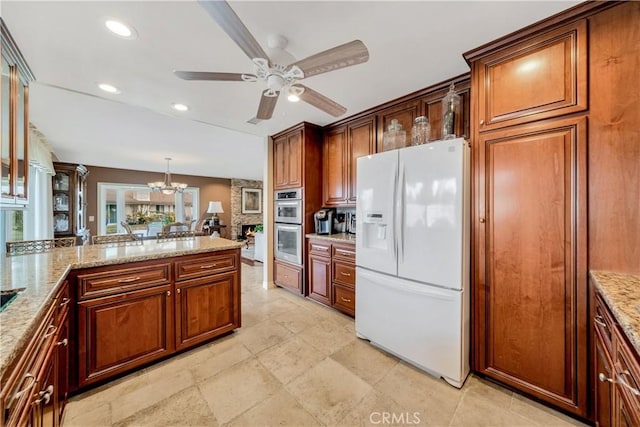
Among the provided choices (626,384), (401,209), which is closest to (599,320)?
(626,384)

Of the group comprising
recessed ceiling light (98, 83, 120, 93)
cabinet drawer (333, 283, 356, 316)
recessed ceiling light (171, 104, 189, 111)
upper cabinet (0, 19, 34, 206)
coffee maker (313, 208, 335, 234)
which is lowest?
cabinet drawer (333, 283, 356, 316)

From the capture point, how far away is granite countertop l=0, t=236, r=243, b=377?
0.78m

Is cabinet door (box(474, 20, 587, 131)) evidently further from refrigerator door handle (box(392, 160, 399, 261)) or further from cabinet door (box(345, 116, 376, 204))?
cabinet door (box(345, 116, 376, 204))

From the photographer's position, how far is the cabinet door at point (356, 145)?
2.88m

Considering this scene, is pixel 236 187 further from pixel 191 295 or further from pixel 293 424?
pixel 293 424

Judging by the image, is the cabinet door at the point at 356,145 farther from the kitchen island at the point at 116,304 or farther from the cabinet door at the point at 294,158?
the kitchen island at the point at 116,304

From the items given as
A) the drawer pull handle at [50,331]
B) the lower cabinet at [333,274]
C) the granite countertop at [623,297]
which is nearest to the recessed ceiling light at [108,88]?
the drawer pull handle at [50,331]

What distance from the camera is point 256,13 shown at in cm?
142

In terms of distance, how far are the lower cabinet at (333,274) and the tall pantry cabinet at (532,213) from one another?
49.5 inches

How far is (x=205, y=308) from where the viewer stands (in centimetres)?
221

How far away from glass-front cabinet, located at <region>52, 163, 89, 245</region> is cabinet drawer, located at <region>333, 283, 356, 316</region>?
520cm

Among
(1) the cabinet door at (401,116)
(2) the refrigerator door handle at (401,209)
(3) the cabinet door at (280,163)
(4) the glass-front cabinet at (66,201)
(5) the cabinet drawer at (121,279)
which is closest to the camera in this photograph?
(5) the cabinet drawer at (121,279)

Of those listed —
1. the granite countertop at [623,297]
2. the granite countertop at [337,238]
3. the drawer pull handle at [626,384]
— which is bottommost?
the drawer pull handle at [626,384]

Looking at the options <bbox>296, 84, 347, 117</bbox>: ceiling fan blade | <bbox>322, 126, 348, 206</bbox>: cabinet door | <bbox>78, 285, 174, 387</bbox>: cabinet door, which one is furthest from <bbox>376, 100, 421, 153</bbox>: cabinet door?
<bbox>78, 285, 174, 387</bbox>: cabinet door
